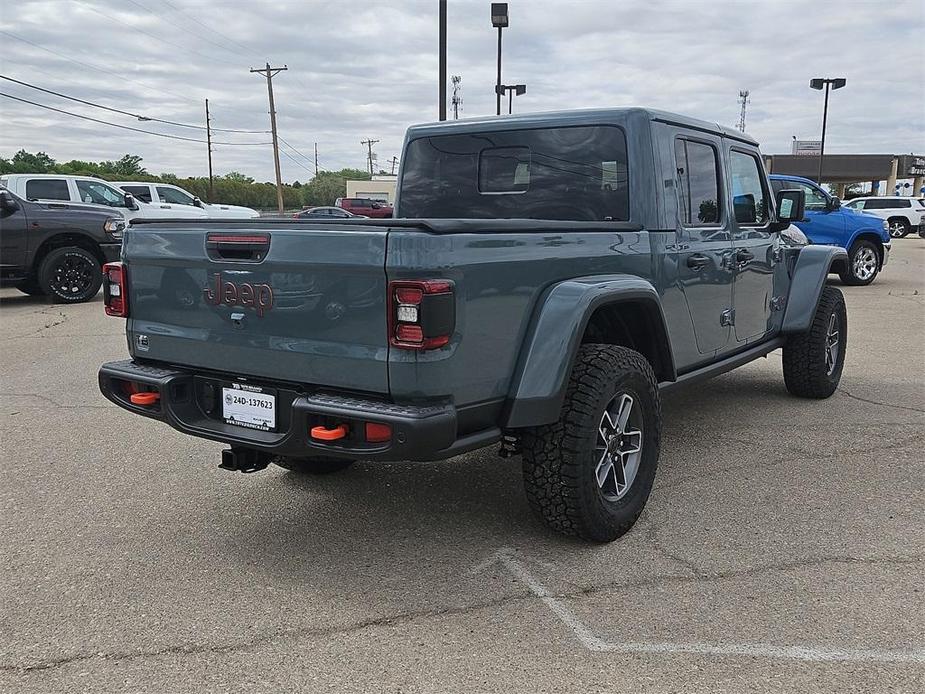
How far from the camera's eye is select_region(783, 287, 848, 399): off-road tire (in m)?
5.95

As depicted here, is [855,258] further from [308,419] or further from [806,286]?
[308,419]

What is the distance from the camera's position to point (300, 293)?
3.05m

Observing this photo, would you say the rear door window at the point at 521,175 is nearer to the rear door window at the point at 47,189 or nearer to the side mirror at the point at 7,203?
the side mirror at the point at 7,203

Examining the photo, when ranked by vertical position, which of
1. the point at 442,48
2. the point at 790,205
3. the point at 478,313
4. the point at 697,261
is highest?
the point at 442,48

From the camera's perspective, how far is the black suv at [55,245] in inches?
449

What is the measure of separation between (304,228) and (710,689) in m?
2.10

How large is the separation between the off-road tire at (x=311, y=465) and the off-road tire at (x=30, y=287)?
9550mm

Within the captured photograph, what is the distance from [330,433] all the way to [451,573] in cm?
84

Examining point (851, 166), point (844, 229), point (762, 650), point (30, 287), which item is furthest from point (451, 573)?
point (851, 166)

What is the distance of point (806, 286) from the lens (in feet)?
19.2

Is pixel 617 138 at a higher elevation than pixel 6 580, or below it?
higher

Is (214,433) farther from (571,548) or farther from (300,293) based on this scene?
(571,548)

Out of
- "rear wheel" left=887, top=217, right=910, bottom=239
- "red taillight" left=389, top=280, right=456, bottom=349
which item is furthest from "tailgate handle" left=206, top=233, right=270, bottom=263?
"rear wheel" left=887, top=217, right=910, bottom=239

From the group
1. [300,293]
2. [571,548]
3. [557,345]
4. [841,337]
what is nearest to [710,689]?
[571,548]
